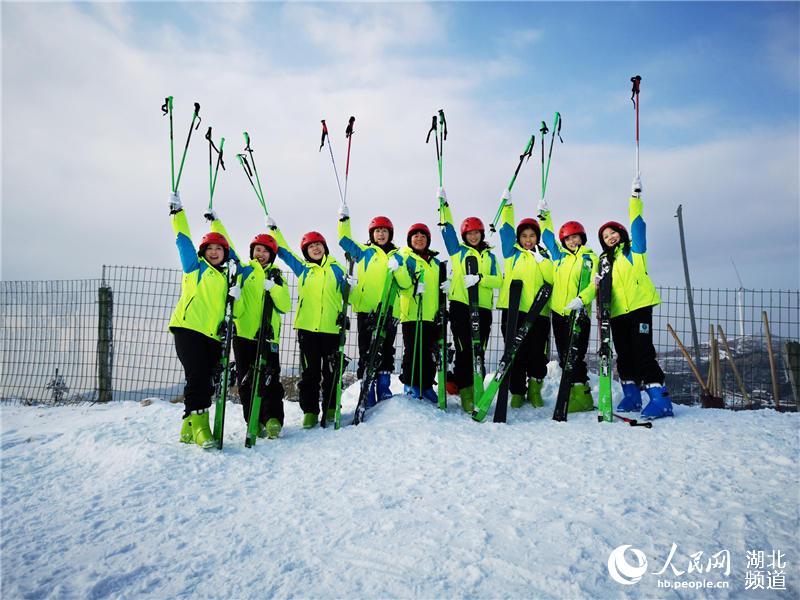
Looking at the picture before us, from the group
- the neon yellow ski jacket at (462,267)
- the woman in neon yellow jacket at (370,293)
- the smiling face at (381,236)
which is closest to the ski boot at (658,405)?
the neon yellow ski jacket at (462,267)

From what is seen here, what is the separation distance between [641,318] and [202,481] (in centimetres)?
418

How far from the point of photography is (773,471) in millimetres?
3160

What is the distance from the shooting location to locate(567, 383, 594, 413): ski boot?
496cm

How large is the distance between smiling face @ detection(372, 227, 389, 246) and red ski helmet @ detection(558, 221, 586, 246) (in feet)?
6.53

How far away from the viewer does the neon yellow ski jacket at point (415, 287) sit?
16.6ft

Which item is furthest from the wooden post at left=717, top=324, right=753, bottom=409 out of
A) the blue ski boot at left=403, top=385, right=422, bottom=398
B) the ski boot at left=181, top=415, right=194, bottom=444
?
the ski boot at left=181, top=415, right=194, bottom=444

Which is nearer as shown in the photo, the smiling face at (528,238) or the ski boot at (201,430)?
the ski boot at (201,430)

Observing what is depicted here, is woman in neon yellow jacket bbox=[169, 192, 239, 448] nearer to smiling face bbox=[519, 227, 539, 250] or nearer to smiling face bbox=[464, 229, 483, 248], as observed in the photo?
smiling face bbox=[464, 229, 483, 248]

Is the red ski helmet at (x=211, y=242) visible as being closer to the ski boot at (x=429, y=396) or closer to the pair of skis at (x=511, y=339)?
the ski boot at (x=429, y=396)

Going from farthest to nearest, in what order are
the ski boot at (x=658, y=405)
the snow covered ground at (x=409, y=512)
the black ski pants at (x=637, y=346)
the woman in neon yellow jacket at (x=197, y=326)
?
the black ski pants at (x=637, y=346) < the ski boot at (x=658, y=405) < the woman in neon yellow jacket at (x=197, y=326) < the snow covered ground at (x=409, y=512)

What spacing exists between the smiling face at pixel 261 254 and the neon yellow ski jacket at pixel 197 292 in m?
0.69

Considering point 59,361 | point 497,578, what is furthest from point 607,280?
point 59,361

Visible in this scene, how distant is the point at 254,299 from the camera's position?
4.57 m

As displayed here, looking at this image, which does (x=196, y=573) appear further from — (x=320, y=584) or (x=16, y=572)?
(x=16, y=572)
